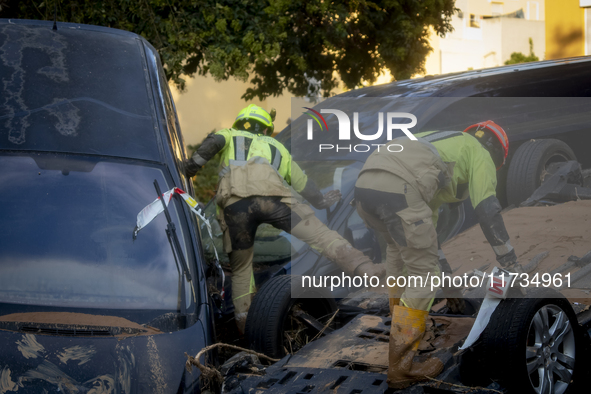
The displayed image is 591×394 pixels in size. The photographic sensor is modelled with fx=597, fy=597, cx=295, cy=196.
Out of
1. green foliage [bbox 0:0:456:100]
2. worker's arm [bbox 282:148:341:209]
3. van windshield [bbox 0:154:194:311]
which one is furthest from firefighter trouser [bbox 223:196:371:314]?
green foliage [bbox 0:0:456:100]

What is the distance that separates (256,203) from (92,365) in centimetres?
203

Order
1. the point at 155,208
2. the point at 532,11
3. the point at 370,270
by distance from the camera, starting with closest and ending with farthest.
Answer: the point at 155,208 → the point at 370,270 → the point at 532,11

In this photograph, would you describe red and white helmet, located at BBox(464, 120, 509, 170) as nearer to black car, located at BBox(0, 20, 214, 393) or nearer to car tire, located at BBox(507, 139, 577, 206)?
car tire, located at BBox(507, 139, 577, 206)

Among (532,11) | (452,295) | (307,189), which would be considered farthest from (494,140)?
(532,11)

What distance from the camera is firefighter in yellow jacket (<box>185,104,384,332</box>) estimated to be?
13.1 feet

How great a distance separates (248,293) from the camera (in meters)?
4.02

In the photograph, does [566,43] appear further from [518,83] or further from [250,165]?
[250,165]

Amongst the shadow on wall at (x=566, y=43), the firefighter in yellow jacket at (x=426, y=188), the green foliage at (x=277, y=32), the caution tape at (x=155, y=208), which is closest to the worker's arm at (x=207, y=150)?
the caution tape at (x=155, y=208)

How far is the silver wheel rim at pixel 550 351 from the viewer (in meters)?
2.90

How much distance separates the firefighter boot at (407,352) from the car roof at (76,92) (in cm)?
157

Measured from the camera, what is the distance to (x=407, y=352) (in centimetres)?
280

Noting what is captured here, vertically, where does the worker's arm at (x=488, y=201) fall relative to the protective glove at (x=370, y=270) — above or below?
above

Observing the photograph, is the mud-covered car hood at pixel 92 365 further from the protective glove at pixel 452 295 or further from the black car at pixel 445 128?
the protective glove at pixel 452 295

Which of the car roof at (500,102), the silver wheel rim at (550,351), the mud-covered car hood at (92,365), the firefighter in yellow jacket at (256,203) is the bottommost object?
the silver wheel rim at (550,351)
